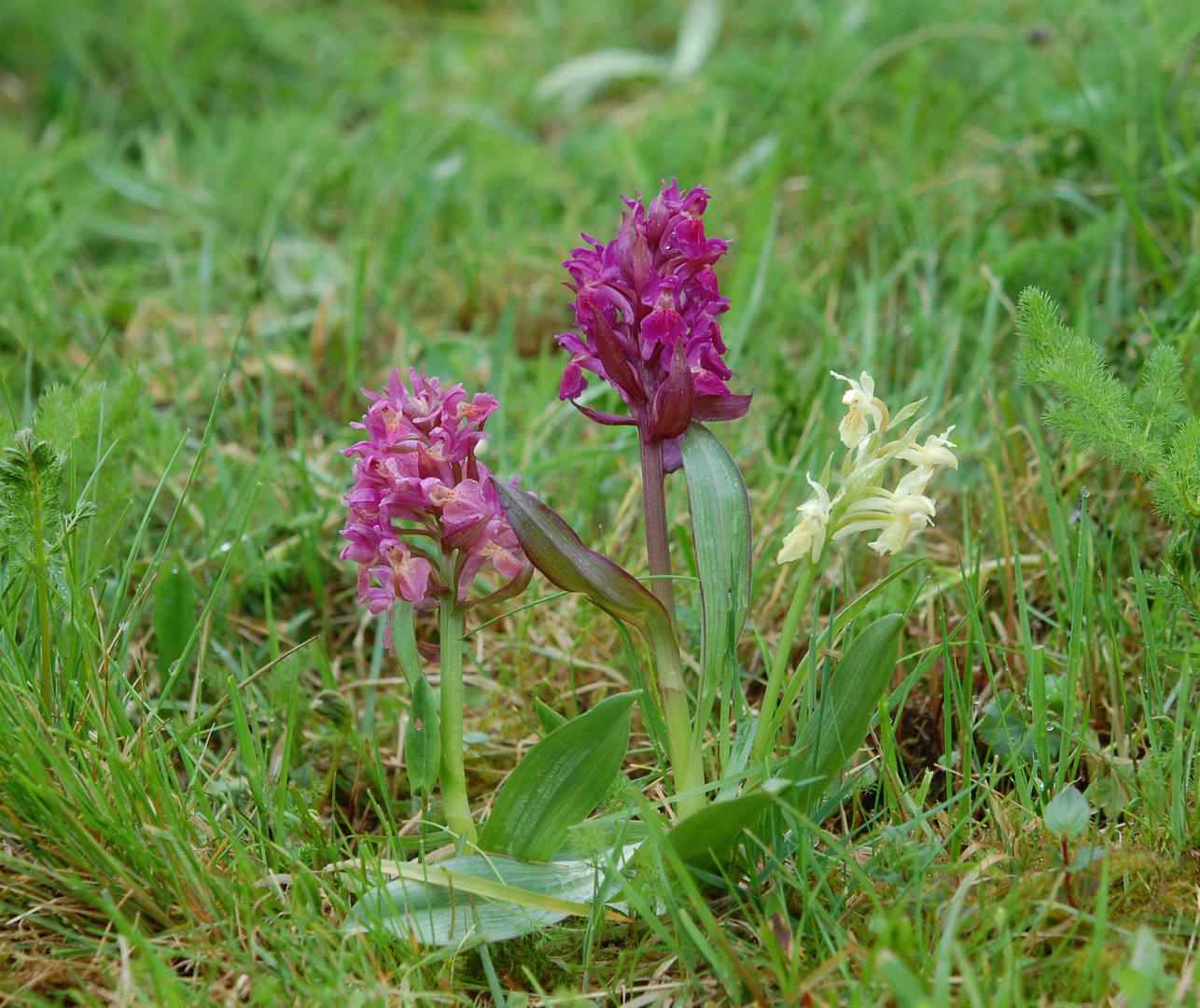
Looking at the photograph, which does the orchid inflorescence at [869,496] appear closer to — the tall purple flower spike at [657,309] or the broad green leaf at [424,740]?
the tall purple flower spike at [657,309]

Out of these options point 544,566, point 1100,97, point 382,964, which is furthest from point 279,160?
point 382,964

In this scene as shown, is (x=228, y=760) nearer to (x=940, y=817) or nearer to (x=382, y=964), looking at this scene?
(x=382, y=964)

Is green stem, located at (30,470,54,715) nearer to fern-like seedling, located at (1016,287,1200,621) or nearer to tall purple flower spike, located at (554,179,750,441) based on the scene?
tall purple flower spike, located at (554,179,750,441)

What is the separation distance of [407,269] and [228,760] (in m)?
2.15

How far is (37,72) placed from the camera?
5020mm

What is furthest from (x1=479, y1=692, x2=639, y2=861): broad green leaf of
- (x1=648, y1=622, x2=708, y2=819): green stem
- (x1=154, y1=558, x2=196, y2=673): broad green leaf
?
(x1=154, y1=558, x2=196, y2=673): broad green leaf

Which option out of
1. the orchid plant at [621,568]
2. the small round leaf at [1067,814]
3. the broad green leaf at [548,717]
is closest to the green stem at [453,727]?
the orchid plant at [621,568]

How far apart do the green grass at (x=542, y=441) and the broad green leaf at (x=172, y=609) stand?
0.01 m

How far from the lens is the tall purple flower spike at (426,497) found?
161 cm

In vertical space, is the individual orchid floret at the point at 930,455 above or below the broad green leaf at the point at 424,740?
above

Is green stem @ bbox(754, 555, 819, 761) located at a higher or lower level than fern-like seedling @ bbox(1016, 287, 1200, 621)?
lower

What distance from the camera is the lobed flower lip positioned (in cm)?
161

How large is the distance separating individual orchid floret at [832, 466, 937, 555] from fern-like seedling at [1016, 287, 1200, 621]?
1.35ft

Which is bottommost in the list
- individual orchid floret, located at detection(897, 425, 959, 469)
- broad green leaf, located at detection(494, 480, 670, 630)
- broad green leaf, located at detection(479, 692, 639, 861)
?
broad green leaf, located at detection(479, 692, 639, 861)
